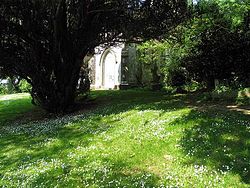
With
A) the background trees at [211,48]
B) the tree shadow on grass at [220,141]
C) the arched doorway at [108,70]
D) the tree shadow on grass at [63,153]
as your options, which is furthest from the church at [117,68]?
the tree shadow on grass at [220,141]

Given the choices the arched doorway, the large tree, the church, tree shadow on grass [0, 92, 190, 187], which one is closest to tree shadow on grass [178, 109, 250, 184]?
tree shadow on grass [0, 92, 190, 187]

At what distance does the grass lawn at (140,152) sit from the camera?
9633 millimetres

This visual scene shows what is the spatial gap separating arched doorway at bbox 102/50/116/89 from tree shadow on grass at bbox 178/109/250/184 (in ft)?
90.6

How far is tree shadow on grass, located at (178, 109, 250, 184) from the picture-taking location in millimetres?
9828

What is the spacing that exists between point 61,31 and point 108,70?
20.4m

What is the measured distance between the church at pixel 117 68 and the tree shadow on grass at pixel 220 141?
2452 cm

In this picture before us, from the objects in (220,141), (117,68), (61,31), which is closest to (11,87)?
(117,68)

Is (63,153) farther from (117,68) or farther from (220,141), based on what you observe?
(117,68)

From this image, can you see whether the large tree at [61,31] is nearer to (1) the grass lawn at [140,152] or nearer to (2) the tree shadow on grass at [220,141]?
(1) the grass lawn at [140,152]

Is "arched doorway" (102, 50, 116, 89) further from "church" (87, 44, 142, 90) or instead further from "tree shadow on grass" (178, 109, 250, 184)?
"tree shadow on grass" (178, 109, 250, 184)

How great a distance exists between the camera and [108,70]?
139 feet

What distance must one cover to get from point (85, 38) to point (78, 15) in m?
1.55

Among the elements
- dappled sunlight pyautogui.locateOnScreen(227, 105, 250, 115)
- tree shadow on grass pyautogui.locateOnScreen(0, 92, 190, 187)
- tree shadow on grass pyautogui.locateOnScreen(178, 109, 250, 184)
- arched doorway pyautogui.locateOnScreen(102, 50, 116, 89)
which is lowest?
tree shadow on grass pyautogui.locateOnScreen(0, 92, 190, 187)

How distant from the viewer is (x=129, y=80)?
3941cm
